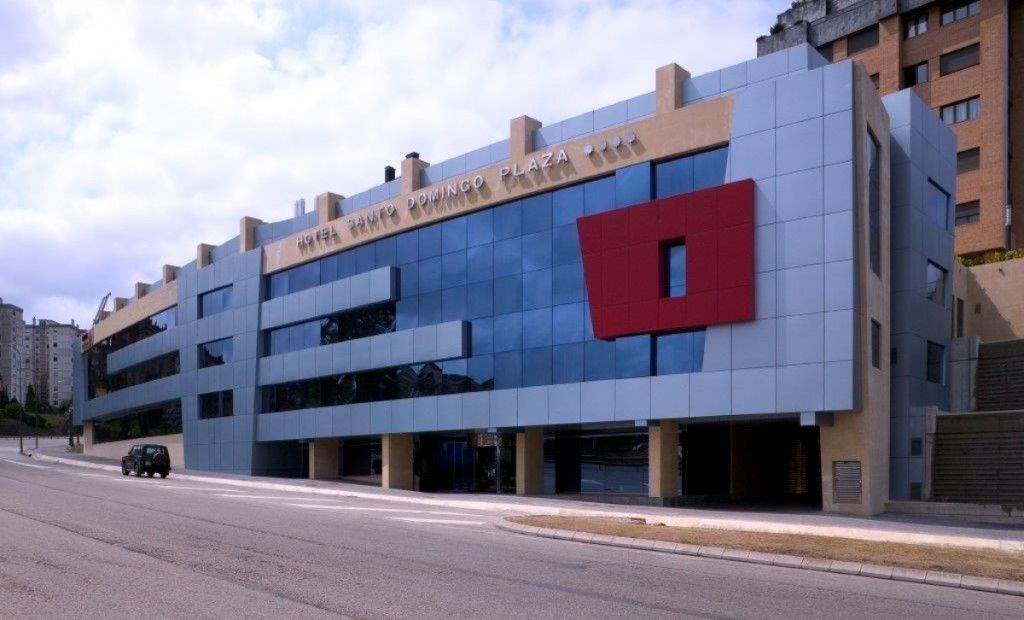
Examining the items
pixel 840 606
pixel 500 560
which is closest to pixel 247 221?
pixel 500 560

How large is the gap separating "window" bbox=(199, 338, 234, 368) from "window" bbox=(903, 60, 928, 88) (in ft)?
144

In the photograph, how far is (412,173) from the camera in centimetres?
4062

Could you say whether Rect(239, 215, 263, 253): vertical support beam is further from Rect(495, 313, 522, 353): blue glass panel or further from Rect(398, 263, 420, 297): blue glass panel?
Rect(495, 313, 522, 353): blue glass panel

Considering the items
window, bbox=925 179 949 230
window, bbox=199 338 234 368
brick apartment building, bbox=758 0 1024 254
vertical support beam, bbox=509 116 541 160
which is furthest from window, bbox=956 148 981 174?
window, bbox=199 338 234 368

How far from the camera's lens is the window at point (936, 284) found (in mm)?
33969

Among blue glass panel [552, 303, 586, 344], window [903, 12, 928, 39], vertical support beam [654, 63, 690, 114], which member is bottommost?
blue glass panel [552, 303, 586, 344]

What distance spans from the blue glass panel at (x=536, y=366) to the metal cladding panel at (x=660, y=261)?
2.98 metres

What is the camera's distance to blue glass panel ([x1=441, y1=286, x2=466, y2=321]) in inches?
1489

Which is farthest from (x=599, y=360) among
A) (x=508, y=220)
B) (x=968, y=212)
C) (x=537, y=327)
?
(x=968, y=212)

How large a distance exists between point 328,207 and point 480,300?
40.7ft

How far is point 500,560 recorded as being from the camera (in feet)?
45.3

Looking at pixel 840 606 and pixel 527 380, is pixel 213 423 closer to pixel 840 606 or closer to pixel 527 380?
pixel 527 380

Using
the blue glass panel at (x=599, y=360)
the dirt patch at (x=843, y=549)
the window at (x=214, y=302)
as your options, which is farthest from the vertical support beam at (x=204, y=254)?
the dirt patch at (x=843, y=549)

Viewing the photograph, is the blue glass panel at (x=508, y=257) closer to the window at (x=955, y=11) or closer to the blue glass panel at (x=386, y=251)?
the blue glass panel at (x=386, y=251)
